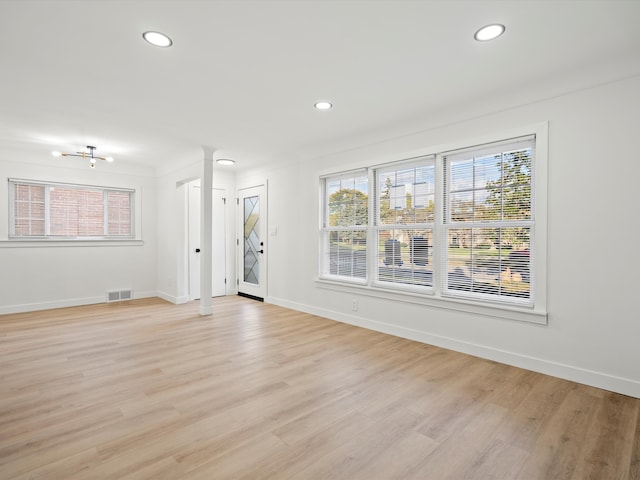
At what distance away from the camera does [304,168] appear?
17.4ft

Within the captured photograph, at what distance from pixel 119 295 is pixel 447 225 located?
598 cm

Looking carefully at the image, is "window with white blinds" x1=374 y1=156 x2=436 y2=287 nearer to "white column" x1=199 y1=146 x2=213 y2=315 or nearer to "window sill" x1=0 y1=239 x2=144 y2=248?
"white column" x1=199 y1=146 x2=213 y2=315

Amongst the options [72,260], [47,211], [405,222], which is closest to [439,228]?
[405,222]

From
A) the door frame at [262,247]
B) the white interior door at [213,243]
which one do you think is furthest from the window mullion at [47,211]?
the door frame at [262,247]

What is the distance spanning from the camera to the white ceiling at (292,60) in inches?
80.6

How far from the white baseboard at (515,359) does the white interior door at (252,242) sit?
2.13 m

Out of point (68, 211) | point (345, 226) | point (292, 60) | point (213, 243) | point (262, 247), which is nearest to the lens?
point (292, 60)

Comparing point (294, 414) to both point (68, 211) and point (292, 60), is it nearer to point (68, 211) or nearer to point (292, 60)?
point (292, 60)

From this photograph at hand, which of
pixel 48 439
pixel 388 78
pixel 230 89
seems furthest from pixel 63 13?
pixel 48 439

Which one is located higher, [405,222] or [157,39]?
[157,39]

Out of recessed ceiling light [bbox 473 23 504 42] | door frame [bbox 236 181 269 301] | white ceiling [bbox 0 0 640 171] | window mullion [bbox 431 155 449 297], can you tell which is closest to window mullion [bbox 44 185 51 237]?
white ceiling [bbox 0 0 640 171]

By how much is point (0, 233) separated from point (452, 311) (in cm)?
667

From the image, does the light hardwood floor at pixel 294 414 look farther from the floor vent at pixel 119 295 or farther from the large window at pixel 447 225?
the floor vent at pixel 119 295

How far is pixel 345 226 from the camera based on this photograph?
480cm
